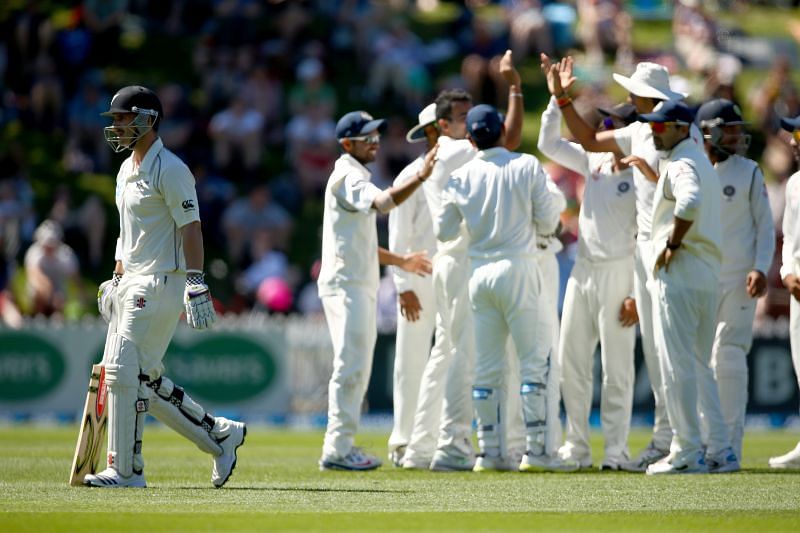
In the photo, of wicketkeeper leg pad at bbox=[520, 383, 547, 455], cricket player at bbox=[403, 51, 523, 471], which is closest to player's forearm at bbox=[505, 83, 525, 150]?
cricket player at bbox=[403, 51, 523, 471]

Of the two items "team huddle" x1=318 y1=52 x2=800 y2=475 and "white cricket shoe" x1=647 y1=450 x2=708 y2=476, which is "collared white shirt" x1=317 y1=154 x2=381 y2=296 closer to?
"team huddle" x1=318 y1=52 x2=800 y2=475

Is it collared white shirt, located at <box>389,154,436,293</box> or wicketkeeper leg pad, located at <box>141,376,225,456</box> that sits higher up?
collared white shirt, located at <box>389,154,436,293</box>

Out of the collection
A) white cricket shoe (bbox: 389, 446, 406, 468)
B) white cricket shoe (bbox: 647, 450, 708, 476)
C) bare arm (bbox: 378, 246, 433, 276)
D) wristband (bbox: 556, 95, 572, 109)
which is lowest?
white cricket shoe (bbox: 389, 446, 406, 468)

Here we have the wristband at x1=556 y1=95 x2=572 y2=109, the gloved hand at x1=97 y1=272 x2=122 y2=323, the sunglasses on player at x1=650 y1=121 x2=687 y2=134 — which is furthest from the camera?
the wristband at x1=556 y1=95 x2=572 y2=109

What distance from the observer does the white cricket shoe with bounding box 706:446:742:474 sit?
434 inches

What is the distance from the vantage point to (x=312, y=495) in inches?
377

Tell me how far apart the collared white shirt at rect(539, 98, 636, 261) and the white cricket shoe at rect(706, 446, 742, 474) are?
5.72ft

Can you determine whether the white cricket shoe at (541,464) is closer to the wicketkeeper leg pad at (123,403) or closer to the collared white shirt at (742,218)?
the collared white shirt at (742,218)

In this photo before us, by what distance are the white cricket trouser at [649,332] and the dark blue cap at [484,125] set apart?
1380 mm

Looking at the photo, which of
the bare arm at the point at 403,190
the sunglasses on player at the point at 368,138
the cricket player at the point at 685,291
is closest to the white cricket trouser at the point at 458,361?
the bare arm at the point at 403,190

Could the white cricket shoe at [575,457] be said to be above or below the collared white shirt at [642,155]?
below

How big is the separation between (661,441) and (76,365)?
33.3ft

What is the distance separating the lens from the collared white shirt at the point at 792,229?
12.0 m

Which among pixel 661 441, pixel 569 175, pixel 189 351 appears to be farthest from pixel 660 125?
pixel 569 175
